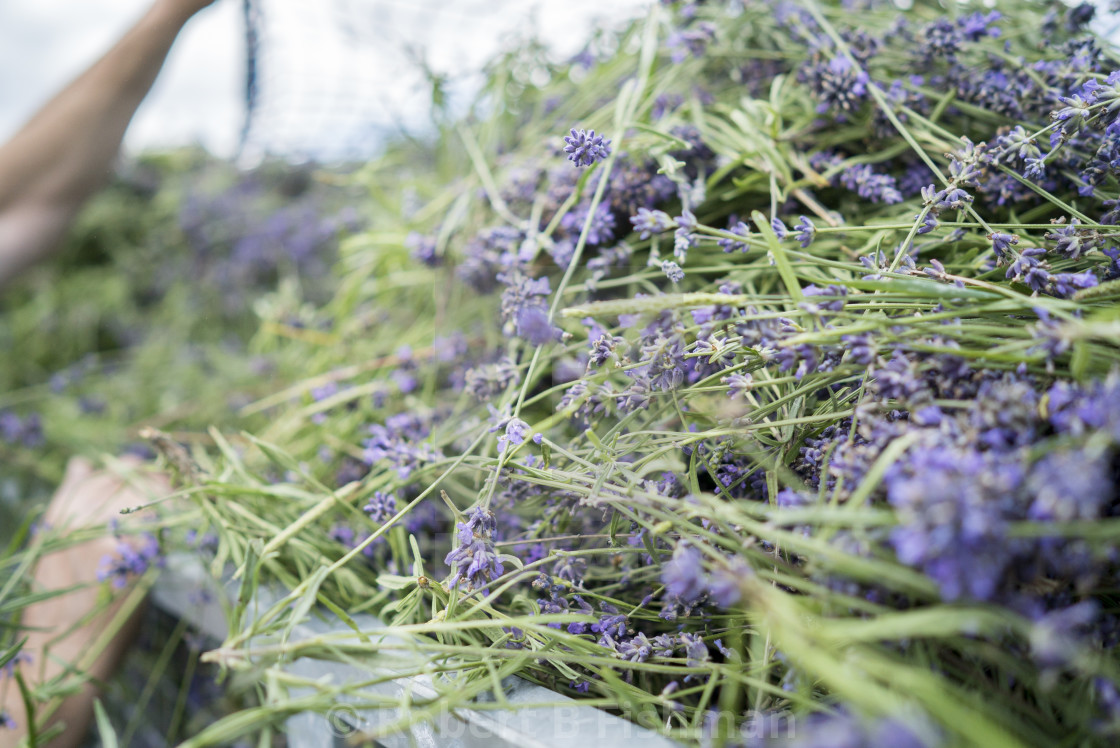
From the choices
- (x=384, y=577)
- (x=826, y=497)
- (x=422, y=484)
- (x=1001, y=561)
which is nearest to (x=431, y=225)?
(x=422, y=484)

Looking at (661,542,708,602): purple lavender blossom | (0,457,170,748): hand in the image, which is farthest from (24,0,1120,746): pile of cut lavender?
(0,457,170,748): hand

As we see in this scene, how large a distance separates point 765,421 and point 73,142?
3.50 feet

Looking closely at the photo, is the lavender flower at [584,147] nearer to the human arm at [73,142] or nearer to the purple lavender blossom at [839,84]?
the purple lavender blossom at [839,84]

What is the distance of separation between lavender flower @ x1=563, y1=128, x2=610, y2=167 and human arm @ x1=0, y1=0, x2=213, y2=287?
2.03 feet

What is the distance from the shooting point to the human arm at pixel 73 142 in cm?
83

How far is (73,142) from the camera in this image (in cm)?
93

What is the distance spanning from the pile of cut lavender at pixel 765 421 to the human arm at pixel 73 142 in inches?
19.4

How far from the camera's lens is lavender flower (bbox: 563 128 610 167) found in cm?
46

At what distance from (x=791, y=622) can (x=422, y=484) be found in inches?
13.9

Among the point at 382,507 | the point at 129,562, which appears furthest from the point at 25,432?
the point at 382,507

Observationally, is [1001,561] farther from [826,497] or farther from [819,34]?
[819,34]

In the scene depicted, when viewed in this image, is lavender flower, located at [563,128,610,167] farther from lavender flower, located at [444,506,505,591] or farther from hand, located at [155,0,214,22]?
hand, located at [155,0,214,22]

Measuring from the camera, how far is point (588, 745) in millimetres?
369

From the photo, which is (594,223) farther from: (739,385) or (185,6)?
(185,6)
